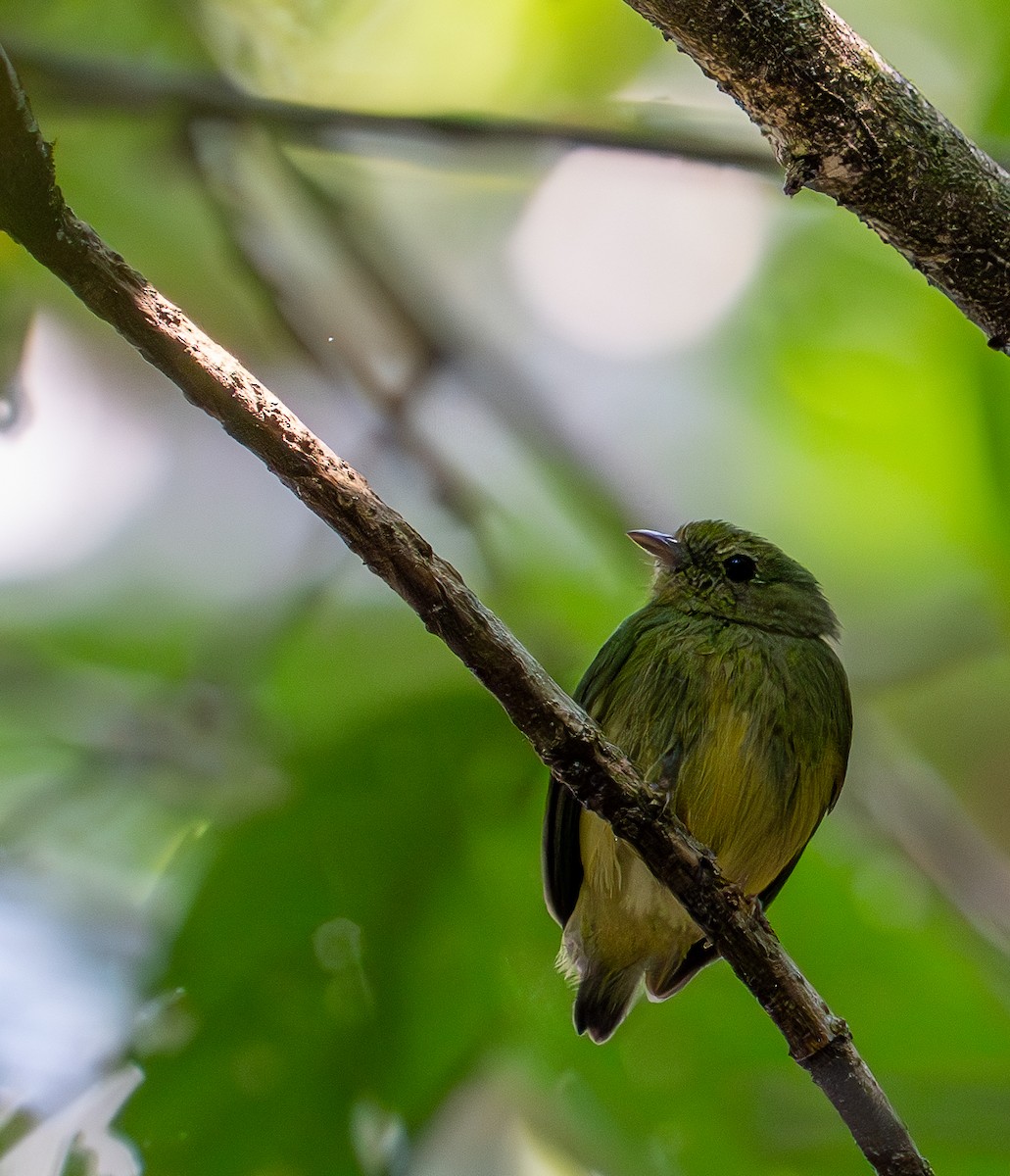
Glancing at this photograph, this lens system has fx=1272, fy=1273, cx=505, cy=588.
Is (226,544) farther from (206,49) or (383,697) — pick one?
(206,49)

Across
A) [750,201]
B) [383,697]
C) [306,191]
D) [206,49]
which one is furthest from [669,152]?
[383,697]

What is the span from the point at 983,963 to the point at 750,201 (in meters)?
2.60

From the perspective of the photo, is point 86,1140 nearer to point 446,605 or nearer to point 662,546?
point 446,605

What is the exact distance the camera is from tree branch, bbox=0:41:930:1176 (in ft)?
5.43

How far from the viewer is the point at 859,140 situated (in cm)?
186

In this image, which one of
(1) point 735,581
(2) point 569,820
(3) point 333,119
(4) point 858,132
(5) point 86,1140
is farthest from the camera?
(3) point 333,119

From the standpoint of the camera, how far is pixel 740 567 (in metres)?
3.56

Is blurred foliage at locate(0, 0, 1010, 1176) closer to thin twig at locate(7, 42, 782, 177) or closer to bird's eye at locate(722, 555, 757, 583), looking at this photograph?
thin twig at locate(7, 42, 782, 177)

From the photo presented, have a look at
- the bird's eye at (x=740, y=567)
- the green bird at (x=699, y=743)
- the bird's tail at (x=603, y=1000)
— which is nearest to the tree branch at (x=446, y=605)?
the green bird at (x=699, y=743)

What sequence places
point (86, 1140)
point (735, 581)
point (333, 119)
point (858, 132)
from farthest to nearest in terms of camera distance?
point (333, 119), point (735, 581), point (86, 1140), point (858, 132)

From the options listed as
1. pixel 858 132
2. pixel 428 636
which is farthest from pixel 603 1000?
pixel 858 132

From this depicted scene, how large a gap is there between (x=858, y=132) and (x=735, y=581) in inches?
70.9

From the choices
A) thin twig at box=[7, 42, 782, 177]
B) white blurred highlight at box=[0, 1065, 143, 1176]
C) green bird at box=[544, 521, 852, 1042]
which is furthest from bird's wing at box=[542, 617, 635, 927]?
thin twig at box=[7, 42, 782, 177]

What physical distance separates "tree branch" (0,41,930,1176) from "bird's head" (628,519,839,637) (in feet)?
3.71
